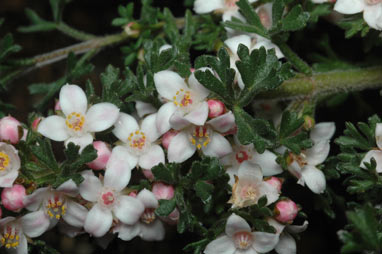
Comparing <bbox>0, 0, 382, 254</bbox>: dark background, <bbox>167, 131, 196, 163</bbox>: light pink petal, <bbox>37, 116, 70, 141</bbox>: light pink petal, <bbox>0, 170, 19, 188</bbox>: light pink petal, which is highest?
<bbox>37, 116, 70, 141</bbox>: light pink petal

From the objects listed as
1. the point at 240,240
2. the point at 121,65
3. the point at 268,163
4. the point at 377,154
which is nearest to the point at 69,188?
the point at 240,240

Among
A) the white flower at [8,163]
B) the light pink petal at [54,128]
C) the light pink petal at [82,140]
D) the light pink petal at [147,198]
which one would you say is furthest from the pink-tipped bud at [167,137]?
the white flower at [8,163]

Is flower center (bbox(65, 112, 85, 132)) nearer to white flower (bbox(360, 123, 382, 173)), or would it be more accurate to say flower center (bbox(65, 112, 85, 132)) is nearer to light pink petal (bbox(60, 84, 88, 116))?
light pink petal (bbox(60, 84, 88, 116))

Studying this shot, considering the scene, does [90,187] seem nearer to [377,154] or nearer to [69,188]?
[69,188]

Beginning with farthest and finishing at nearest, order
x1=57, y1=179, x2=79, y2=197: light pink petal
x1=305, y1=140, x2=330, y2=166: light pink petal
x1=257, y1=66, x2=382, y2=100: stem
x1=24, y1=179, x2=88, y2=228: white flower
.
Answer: x1=257, y1=66, x2=382, y2=100: stem < x1=305, y1=140, x2=330, y2=166: light pink petal < x1=24, y1=179, x2=88, y2=228: white flower < x1=57, y1=179, x2=79, y2=197: light pink petal

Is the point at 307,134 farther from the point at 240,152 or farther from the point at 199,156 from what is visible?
the point at 199,156

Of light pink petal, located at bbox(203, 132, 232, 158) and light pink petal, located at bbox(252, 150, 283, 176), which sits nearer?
light pink petal, located at bbox(203, 132, 232, 158)

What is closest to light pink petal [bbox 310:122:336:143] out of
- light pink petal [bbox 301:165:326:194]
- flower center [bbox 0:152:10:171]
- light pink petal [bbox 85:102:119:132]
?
light pink petal [bbox 301:165:326:194]
